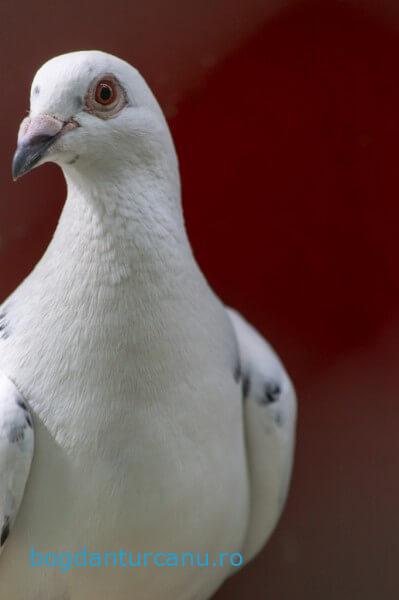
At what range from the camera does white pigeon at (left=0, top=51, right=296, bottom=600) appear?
781 mm

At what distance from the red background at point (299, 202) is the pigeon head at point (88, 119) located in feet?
0.91

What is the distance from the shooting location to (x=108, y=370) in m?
0.81

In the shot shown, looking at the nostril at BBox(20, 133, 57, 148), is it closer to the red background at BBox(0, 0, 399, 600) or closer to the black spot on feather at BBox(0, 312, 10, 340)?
the black spot on feather at BBox(0, 312, 10, 340)

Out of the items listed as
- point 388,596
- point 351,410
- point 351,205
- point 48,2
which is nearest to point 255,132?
point 351,205

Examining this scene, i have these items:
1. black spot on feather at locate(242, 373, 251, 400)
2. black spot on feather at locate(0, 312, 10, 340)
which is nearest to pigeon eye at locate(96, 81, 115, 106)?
black spot on feather at locate(0, 312, 10, 340)

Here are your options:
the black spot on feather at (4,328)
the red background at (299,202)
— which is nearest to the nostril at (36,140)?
the black spot on feather at (4,328)

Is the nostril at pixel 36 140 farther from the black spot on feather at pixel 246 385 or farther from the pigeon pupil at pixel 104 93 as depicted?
the black spot on feather at pixel 246 385

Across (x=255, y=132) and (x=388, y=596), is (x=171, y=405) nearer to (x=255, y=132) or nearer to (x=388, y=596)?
(x=255, y=132)

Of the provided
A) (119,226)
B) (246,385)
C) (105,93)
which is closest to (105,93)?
(105,93)

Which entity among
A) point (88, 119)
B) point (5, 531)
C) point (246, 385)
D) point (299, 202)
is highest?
point (88, 119)

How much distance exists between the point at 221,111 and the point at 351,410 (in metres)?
0.48

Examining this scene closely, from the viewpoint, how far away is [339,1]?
1078 millimetres

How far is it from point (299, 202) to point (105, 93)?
48 cm

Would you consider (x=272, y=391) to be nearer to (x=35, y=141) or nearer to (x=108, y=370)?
(x=108, y=370)
